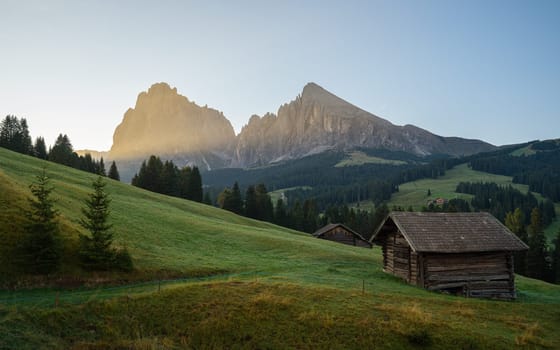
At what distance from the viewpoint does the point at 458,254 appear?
29594 mm

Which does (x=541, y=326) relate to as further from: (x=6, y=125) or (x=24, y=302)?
(x=6, y=125)

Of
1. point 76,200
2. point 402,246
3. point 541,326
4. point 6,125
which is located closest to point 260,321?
point 541,326

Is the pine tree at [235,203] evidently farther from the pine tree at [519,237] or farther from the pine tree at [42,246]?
the pine tree at [42,246]

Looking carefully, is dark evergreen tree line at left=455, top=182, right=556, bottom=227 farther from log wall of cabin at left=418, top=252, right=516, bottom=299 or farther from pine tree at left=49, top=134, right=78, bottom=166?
pine tree at left=49, top=134, right=78, bottom=166

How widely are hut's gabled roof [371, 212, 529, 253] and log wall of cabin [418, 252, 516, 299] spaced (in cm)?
98

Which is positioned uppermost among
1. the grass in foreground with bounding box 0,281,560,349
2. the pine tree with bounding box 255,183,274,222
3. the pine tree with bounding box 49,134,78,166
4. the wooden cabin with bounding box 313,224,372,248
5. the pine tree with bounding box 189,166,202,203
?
the pine tree with bounding box 49,134,78,166

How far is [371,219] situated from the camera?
109m

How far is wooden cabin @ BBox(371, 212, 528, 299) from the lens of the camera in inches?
1142

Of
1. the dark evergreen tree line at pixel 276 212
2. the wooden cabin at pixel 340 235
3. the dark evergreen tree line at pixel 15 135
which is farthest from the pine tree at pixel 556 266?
the dark evergreen tree line at pixel 15 135

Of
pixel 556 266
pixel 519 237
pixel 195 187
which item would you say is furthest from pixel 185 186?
pixel 556 266

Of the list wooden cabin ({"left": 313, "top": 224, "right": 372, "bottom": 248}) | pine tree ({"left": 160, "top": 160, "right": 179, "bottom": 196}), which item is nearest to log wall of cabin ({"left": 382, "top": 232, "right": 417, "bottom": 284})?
wooden cabin ({"left": 313, "top": 224, "right": 372, "bottom": 248})

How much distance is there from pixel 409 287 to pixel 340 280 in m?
5.47

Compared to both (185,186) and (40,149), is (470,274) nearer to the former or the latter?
(185,186)

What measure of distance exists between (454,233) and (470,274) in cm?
342
